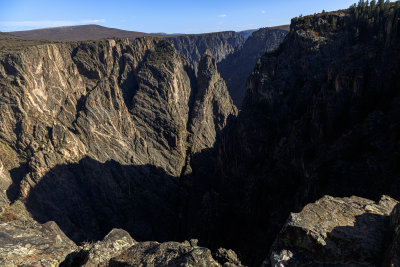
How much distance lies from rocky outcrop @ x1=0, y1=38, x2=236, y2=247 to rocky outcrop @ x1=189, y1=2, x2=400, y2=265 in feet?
67.1

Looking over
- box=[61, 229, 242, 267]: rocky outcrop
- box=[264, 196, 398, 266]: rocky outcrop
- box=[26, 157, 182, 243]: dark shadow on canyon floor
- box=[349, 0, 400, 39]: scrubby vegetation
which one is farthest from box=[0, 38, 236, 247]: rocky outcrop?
box=[349, 0, 400, 39]: scrubby vegetation

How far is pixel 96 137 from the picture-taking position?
73.2 metres

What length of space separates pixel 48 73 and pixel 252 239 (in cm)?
7435

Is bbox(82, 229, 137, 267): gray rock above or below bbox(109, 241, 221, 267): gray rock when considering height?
below

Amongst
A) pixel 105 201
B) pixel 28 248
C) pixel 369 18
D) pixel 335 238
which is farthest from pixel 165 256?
pixel 369 18

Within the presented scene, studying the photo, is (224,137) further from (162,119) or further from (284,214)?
(284,214)

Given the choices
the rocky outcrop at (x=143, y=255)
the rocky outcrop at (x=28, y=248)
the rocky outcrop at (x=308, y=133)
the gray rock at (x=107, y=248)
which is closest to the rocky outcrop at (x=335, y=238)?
the rocky outcrop at (x=143, y=255)

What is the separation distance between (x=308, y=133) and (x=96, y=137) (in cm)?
6006

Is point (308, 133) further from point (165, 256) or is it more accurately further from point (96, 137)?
Answer: point (96, 137)

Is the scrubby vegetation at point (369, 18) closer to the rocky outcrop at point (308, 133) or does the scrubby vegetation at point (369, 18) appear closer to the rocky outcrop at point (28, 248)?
the rocky outcrop at point (308, 133)

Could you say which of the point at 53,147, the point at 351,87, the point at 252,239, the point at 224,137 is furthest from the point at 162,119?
the point at 351,87

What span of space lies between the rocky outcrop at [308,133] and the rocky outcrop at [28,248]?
27.4 m

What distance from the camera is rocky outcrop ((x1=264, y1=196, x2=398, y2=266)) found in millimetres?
9641

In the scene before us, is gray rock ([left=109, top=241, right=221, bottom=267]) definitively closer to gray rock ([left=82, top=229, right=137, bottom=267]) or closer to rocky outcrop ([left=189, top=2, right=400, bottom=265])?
gray rock ([left=82, top=229, right=137, bottom=267])
